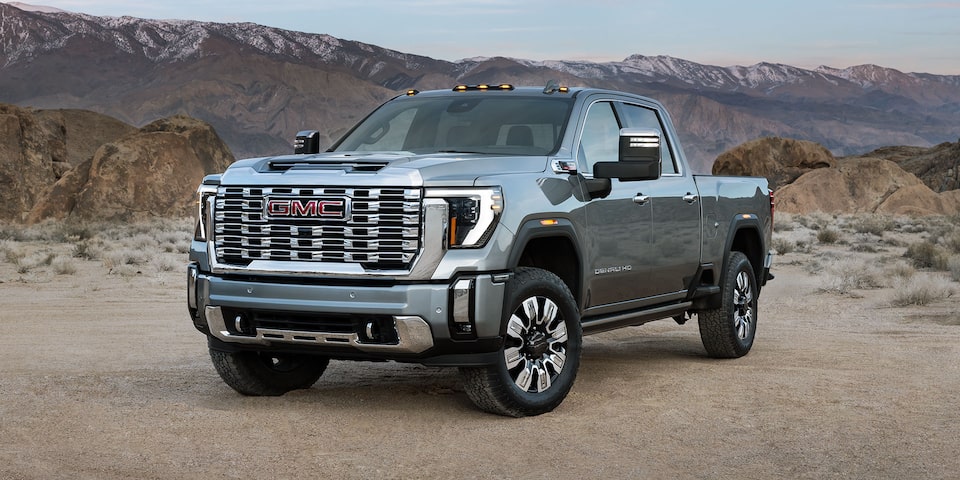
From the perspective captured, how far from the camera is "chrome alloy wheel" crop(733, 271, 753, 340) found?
10.7 m

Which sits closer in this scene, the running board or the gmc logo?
the gmc logo

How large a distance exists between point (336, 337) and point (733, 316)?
4.48 metres

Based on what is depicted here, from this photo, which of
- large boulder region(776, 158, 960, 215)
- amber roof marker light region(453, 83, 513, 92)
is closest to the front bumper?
amber roof marker light region(453, 83, 513, 92)

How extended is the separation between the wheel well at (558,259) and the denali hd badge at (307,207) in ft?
4.53

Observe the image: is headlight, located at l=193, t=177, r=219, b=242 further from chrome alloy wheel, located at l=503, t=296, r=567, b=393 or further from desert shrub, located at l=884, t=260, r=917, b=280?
desert shrub, located at l=884, t=260, r=917, b=280

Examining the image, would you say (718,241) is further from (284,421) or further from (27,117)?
(27,117)

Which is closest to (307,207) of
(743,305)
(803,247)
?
(743,305)

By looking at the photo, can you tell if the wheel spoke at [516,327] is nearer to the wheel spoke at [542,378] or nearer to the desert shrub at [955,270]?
the wheel spoke at [542,378]

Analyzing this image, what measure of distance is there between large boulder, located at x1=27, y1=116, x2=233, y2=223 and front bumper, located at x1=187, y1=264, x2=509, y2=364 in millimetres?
45421

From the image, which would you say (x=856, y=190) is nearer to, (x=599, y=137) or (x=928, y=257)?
(x=928, y=257)

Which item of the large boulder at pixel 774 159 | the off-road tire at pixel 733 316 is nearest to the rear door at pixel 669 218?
the off-road tire at pixel 733 316

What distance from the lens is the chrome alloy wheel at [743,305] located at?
10.7 metres

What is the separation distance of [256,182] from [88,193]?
1854 inches

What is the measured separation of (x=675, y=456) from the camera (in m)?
6.60
